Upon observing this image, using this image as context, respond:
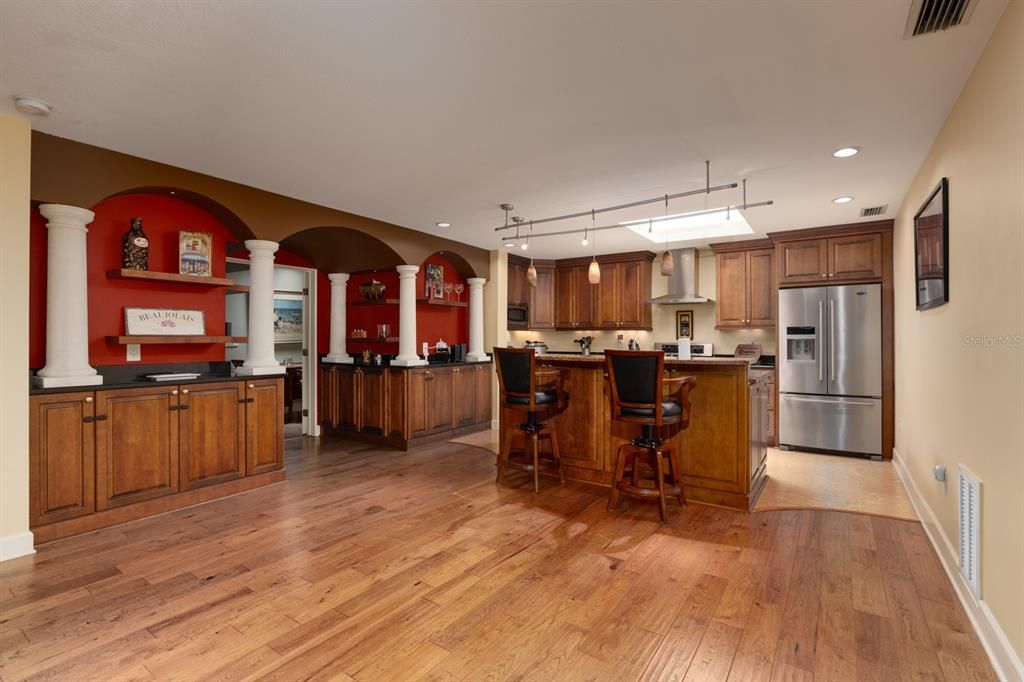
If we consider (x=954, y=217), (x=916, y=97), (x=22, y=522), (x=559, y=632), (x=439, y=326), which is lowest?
(x=559, y=632)

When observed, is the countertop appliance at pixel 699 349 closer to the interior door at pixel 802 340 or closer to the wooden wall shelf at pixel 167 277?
the interior door at pixel 802 340

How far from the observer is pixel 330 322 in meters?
6.51

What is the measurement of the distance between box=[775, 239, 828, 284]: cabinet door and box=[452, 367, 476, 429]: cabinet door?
3.90 meters

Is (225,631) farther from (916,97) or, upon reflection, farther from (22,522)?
(916,97)

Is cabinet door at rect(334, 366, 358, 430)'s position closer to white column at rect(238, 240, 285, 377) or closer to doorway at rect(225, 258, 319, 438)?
doorway at rect(225, 258, 319, 438)

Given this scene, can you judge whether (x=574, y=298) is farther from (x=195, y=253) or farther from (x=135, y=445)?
(x=135, y=445)

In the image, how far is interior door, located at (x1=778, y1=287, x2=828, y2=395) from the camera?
5438 mm

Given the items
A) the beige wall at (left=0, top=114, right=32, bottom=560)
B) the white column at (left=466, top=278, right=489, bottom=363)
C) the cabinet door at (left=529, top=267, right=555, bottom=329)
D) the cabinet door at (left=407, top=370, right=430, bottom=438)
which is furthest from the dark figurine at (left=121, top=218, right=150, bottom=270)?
the cabinet door at (left=529, top=267, right=555, bottom=329)

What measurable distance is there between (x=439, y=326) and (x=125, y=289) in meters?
3.59

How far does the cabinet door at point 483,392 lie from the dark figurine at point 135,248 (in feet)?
12.8

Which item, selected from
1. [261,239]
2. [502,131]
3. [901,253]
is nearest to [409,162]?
[502,131]

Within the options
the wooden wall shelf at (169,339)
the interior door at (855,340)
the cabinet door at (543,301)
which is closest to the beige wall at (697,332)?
the cabinet door at (543,301)

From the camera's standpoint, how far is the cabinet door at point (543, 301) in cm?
763

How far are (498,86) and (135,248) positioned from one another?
302 cm
